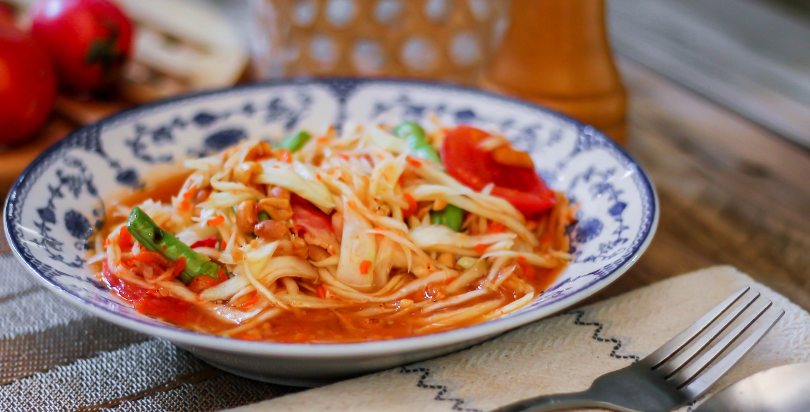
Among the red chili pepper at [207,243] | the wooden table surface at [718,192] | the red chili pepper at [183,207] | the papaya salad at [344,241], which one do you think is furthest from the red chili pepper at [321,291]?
the wooden table surface at [718,192]

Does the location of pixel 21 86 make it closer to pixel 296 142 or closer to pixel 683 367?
pixel 296 142

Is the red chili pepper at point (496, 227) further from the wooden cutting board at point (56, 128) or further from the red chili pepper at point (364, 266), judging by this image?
the wooden cutting board at point (56, 128)

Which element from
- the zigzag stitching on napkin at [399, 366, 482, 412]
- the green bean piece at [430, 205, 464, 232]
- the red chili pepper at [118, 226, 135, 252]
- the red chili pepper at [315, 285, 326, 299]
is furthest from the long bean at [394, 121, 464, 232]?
the red chili pepper at [118, 226, 135, 252]

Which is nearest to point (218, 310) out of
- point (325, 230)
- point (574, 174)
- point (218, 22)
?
point (325, 230)

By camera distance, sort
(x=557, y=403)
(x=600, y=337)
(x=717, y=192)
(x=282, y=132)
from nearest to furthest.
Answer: (x=557, y=403)
(x=600, y=337)
(x=282, y=132)
(x=717, y=192)

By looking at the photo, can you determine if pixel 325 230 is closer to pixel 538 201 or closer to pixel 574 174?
pixel 538 201

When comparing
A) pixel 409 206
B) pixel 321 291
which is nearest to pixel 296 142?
pixel 409 206
